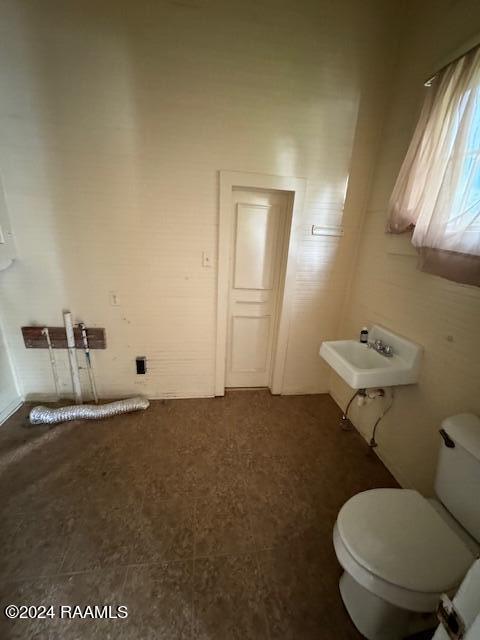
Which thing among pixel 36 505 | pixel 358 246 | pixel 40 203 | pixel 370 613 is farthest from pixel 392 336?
pixel 40 203

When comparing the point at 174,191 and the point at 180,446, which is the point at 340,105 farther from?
the point at 180,446

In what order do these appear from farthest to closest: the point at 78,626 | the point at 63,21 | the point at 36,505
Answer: the point at 63,21, the point at 36,505, the point at 78,626

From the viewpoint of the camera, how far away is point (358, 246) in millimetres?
2219

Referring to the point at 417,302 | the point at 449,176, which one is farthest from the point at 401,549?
the point at 449,176

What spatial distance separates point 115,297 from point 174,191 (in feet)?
3.01

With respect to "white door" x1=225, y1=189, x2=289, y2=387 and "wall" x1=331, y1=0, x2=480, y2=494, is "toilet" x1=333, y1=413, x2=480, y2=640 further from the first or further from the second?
"white door" x1=225, y1=189, x2=289, y2=387

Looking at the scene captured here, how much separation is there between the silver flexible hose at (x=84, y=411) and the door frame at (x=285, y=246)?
0.73 meters

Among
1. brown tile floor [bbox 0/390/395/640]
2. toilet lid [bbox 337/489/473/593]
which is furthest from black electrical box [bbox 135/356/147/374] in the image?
toilet lid [bbox 337/489/473/593]

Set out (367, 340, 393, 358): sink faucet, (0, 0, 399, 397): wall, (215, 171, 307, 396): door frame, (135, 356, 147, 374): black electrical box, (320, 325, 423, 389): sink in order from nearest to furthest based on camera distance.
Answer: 1. (320, 325, 423, 389): sink
2. (0, 0, 399, 397): wall
3. (367, 340, 393, 358): sink faucet
4. (215, 171, 307, 396): door frame
5. (135, 356, 147, 374): black electrical box

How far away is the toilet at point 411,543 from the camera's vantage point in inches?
33.8

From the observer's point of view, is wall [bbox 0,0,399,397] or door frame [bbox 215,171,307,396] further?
door frame [bbox 215,171,307,396]

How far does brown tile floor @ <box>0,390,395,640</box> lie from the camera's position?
1.08 m

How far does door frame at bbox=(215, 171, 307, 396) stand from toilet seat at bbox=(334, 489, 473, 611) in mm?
1398

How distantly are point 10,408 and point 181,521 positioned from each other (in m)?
1.69
